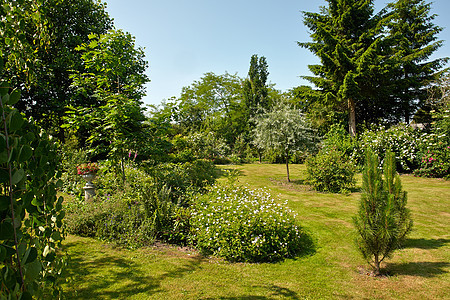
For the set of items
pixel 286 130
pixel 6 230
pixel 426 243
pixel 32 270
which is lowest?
pixel 426 243

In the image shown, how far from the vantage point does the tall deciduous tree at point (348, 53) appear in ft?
51.5

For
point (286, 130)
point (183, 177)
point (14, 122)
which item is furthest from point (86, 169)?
point (14, 122)

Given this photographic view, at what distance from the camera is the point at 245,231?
4.38 meters

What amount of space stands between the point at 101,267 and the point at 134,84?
386 cm

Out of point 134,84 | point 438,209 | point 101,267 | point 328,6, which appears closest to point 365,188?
point 101,267

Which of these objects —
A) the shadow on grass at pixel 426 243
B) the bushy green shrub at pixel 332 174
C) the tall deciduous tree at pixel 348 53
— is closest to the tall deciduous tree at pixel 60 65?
the bushy green shrub at pixel 332 174

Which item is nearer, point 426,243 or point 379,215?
point 379,215

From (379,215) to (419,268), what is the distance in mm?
1485

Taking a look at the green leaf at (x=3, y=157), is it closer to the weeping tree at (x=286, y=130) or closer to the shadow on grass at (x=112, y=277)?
the shadow on grass at (x=112, y=277)

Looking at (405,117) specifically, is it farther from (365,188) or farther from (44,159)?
(44,159)

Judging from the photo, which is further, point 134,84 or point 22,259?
point 134,84

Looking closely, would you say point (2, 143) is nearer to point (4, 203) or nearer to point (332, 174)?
point (4, 203)

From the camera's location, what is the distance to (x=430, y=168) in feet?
37.9

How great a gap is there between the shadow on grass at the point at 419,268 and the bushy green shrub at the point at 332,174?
5.35 m
